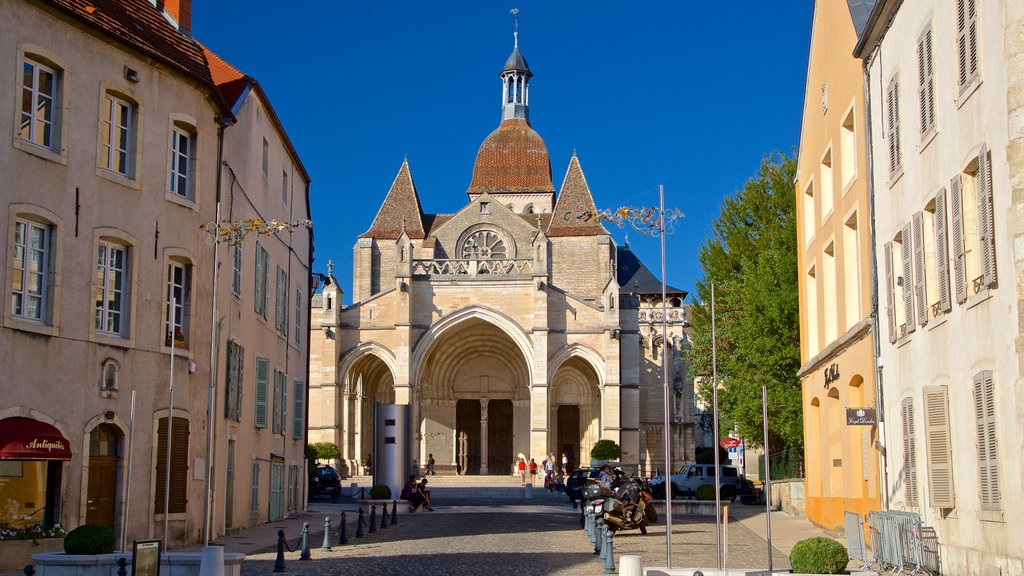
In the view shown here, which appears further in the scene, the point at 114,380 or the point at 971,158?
the point at 114,380

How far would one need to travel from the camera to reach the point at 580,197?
199 feet

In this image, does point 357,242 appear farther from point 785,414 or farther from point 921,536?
point 921,536

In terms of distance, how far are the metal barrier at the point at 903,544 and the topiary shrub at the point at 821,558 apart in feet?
3.67

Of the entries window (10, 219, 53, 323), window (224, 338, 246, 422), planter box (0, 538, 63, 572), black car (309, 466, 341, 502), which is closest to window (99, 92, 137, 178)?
window (10, 219, 53, 323)

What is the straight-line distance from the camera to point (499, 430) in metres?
56.9

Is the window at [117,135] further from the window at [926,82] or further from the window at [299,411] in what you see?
the window at [299,411]

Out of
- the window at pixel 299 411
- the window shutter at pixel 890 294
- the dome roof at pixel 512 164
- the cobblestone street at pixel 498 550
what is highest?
the dome roof at pixel 512 164

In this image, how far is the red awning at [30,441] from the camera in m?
14.1

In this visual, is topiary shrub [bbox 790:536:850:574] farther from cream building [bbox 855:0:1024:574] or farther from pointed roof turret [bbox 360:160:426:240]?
pointed roof turret [bbox 360:160:426:240]

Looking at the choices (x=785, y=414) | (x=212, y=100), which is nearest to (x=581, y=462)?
(x=785, y=414)

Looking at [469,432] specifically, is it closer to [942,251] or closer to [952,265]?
[942,251]

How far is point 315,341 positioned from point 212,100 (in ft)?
111

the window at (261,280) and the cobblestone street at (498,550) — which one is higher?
the window at (261,280)

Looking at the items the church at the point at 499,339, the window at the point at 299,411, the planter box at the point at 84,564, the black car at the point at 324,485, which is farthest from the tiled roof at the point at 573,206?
the planter box at the point at 84,564
